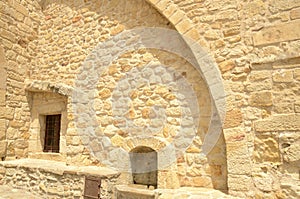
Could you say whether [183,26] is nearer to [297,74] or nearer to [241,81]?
[241,81]

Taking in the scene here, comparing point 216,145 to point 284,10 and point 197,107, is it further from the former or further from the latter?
point 284,10

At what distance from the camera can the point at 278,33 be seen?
304 cm

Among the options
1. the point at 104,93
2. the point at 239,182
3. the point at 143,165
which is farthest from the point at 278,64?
the point at 104,93

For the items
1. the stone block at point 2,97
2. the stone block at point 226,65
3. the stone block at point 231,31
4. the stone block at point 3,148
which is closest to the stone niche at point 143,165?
the stone block at point 226,65

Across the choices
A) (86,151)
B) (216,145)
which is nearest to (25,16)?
(86,151)

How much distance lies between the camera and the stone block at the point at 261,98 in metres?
3.03

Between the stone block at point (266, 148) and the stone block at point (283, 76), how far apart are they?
2.17ft

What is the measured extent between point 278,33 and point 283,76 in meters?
0.55

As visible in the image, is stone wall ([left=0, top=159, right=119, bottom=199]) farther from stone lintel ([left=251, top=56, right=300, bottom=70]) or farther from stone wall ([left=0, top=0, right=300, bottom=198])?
stone lintel ([left=251, top=56, right=300, bottom=70])

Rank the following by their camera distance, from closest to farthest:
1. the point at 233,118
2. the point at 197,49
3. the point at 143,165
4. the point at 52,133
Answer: the point at 233,118 → the point at 197,49 → the point at 143,165 → the point at 52,133

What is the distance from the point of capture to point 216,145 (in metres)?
3.47

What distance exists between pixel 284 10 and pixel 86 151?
383 centimetres

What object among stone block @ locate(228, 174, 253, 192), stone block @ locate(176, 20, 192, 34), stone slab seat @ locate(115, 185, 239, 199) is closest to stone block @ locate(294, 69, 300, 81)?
stone block @ locate(228, 174, 253, 192)

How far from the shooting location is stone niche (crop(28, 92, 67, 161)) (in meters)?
5.01
